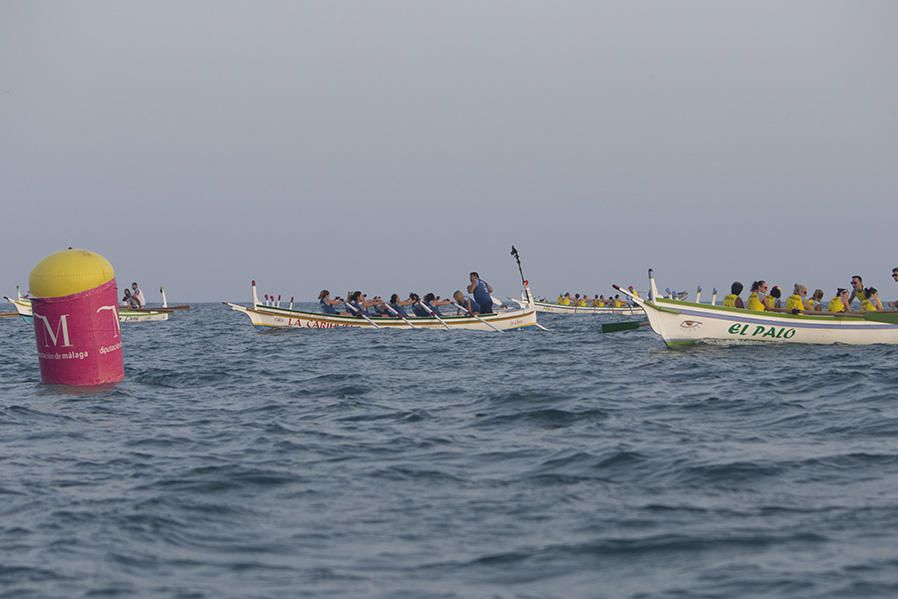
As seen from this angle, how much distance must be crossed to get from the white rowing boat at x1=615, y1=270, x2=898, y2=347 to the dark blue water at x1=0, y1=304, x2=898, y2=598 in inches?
235

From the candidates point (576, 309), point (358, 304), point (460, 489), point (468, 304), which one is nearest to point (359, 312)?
point (358, 304)

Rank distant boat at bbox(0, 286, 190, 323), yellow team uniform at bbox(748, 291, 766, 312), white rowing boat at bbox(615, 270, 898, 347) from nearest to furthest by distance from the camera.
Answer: white rowing boat at bbox(615, 270, 898, 347)
yellow team uniform at bbox(748, 291, 766, 312)
distant boat at bbox(0, 286, 190, 323)

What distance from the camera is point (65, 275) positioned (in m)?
14.8

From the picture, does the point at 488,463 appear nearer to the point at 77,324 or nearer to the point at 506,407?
the point at 506,407

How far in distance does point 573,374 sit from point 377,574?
12.5m

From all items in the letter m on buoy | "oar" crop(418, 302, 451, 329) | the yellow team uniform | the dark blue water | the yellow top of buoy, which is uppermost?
the yellow top of buoy

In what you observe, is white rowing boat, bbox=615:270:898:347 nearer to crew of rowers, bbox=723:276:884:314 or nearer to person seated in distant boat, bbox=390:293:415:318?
crew of rowers, bbox=723:276:884:314

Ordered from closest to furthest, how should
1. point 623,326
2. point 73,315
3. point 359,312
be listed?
point 73,315 → point 623,326 → point 359,312

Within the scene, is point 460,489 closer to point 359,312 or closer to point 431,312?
point 431,312

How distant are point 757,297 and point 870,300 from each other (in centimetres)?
292

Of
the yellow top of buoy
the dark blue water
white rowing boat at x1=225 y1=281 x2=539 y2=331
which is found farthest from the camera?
white rowing boat at x1=225 y1=281 x2=539 y2=331

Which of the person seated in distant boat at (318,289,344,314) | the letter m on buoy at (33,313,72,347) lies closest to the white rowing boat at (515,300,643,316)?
the person seated in distant boat at (318,289,344,314)

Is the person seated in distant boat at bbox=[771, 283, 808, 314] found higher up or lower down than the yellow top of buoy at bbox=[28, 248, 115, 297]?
lower down

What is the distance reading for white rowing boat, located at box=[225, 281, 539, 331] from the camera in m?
33.8
